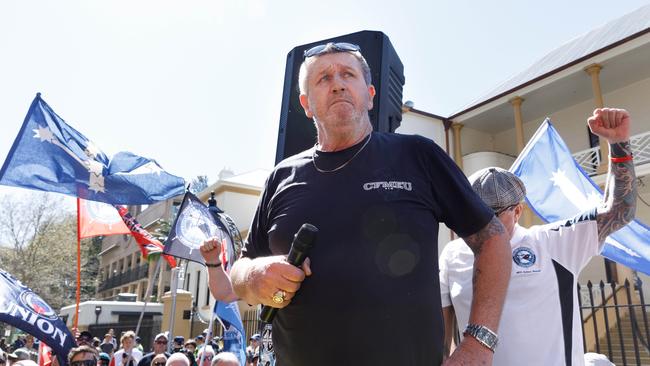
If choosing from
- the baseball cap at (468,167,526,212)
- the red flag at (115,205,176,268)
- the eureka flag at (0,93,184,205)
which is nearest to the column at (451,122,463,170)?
the red flag at (115,205,176,268)

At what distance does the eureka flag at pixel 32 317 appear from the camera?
16.7ft

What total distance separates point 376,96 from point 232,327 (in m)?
5.71

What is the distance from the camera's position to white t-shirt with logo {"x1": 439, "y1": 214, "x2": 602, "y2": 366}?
87.9 inches

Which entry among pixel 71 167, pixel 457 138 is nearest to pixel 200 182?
pixel 457 138

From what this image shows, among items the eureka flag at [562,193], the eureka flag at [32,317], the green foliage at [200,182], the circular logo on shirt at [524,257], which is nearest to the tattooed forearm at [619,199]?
the circular logo on shirt at [524,257]

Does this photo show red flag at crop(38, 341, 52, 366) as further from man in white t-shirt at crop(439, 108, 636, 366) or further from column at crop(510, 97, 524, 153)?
column at crop(510, 97, 524, 153)

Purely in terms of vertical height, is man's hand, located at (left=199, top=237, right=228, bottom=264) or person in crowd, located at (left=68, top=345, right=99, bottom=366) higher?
man's hand, located at (left=199, top=237, right=228, bottom=264)

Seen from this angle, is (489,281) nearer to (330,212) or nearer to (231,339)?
(330,212)

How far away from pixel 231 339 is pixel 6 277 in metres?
3.24

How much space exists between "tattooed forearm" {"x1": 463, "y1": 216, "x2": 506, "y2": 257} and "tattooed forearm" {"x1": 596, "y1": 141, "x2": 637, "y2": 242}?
1216 millimetres

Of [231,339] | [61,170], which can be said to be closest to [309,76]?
[61,170]

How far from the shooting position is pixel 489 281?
1.53 m

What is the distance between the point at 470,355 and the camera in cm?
145

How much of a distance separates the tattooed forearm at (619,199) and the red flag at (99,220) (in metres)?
7.49
